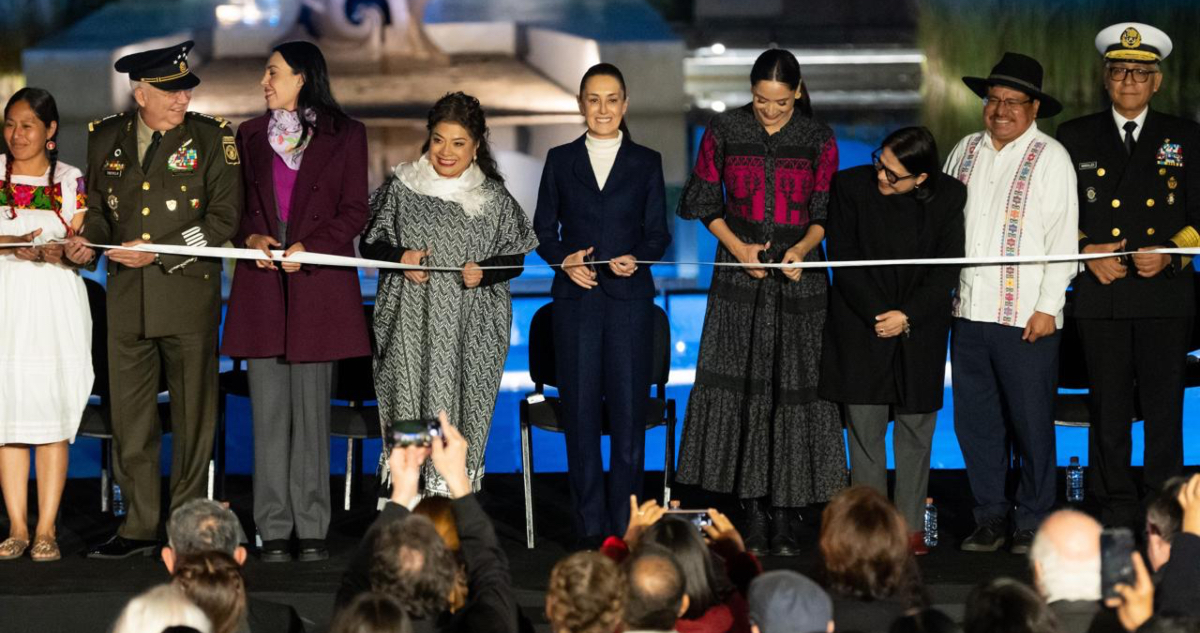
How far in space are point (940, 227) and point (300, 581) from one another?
2.54 m

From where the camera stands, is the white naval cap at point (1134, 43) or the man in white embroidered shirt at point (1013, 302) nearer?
the man in white embroidered shirt at point (1013, 302)

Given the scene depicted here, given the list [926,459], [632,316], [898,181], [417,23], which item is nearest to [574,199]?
[632,316]

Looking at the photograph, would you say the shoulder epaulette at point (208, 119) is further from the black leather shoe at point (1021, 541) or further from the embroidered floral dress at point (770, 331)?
the black leather shoe at point (1021, 541)

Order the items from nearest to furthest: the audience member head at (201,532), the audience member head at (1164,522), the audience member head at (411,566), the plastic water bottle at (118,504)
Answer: the audience member head at (411,566) < the audience member head at (1164,522) < the audience member head at (201,532) < the plastic water bottle at (118,504)

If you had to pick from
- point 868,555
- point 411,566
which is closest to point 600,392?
point 868,555

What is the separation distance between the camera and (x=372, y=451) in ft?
29.9

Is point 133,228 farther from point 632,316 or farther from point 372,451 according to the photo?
point 372,451

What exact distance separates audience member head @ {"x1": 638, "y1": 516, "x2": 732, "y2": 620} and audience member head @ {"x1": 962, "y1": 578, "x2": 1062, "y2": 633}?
779 mm

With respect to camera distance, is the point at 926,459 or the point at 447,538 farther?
the point at 926,459

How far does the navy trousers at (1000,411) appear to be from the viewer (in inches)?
243

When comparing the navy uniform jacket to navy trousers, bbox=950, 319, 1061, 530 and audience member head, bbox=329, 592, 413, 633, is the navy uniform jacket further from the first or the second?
audience member head, bbox=329, 592, 413, 633

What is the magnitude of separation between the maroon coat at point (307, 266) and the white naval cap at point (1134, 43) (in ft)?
9.01

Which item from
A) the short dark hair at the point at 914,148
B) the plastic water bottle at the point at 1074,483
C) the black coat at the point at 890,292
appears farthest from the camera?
the plastic water bottle at the point at 1074,483

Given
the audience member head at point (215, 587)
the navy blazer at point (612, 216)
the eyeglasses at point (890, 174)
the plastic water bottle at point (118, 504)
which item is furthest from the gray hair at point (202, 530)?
the eyeglasses at point (890, 174)
